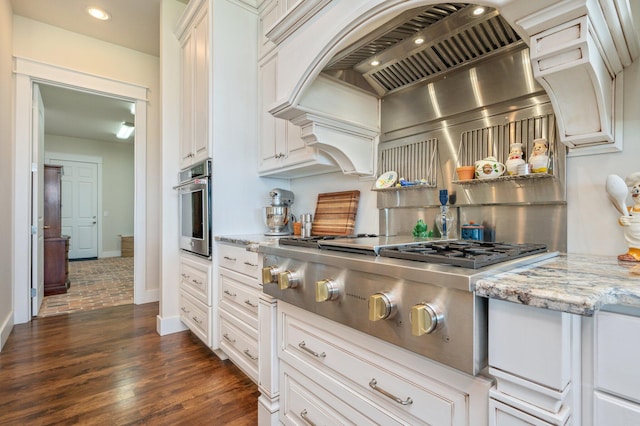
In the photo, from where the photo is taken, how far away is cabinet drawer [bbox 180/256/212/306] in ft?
7.50

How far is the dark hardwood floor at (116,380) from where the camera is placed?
5.28 ft

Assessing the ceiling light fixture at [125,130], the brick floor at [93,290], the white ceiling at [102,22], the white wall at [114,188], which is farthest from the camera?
the white wall at [114,188]

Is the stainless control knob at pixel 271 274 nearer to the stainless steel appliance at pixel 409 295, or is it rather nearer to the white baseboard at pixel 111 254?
the stainless steel appliance at pixel 409 295

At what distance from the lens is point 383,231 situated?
1.81m

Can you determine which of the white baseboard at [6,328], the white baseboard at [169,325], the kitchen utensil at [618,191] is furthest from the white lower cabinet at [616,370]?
the white baseboard at [6,328]

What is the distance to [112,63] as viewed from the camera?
11.6 feet

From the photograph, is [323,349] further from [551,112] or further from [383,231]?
[551,112]

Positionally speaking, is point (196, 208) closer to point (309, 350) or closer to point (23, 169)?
point (309, 350)

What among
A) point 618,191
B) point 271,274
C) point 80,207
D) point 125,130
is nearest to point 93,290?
point 125,130

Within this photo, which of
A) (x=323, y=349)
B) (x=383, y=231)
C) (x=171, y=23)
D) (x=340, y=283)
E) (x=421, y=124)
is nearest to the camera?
(x=340, y=283)

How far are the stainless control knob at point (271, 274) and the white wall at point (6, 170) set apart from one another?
2561 mm

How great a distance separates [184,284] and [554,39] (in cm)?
284

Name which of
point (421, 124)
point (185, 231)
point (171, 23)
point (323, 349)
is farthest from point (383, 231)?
point (171, 23)

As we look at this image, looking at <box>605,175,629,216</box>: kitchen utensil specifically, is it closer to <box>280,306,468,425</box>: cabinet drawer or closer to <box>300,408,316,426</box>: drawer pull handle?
<box>280,306,468,425</box>: cabinet drawer
